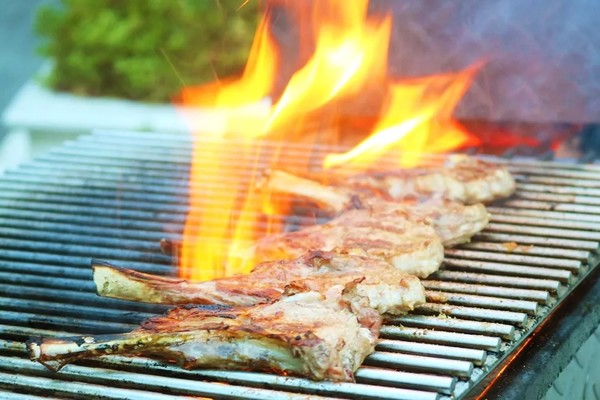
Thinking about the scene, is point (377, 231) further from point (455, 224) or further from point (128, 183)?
point (128, 183)

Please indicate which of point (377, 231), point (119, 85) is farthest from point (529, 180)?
point (119, 85)

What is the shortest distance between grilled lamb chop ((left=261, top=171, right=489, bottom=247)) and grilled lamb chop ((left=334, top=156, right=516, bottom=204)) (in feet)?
0.25

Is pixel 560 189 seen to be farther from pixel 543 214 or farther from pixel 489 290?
pixel 489 290

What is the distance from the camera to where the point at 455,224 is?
14.5 ft

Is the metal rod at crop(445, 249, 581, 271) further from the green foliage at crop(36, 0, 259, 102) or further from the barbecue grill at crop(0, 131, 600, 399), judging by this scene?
A: the green foliage at crop(36, 0, 259, 102)

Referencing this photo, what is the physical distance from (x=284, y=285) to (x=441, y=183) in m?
1.56

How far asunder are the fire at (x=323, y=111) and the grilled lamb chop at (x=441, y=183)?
538 millimetres

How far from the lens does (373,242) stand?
4086 millimetres

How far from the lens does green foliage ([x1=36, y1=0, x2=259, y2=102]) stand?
418 inches

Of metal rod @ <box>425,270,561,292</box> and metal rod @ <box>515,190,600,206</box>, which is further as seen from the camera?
metal rod @ <box>515,190,600,206</box>

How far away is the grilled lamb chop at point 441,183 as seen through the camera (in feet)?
16.0

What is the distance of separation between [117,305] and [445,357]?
4.67 ft

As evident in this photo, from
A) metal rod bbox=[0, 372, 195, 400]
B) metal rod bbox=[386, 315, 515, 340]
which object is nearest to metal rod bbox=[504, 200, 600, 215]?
metal rod bbox=[386, 315, 515, 340]

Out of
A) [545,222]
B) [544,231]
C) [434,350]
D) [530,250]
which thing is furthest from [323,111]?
[434,350]
